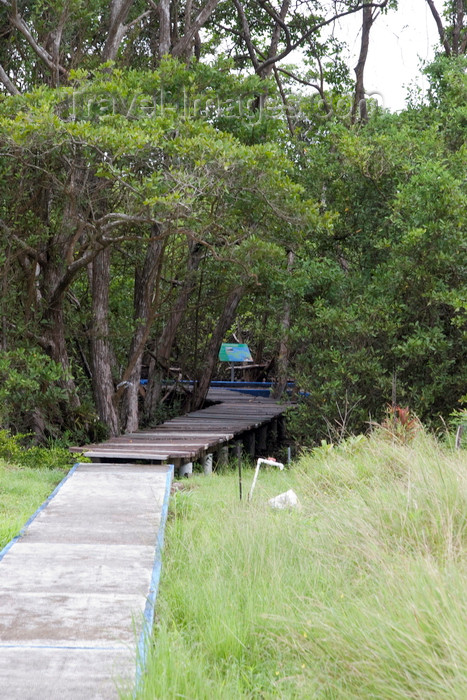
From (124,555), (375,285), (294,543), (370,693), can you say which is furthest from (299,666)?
(375,285)

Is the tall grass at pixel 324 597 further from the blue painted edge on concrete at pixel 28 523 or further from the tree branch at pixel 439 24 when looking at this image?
the tree branch at pixel 439 24

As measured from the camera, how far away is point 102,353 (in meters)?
12.2

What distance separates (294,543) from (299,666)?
59.7 inches

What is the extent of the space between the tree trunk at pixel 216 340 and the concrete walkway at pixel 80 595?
753cm

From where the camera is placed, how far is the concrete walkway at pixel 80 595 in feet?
10.4

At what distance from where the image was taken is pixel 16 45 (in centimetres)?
1169

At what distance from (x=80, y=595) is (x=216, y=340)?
10425mm

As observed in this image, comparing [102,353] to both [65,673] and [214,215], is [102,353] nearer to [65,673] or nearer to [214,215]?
[214,215]

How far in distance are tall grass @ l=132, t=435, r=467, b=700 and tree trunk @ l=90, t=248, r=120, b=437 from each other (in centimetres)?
615

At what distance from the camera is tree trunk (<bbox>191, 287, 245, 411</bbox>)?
1397 cm

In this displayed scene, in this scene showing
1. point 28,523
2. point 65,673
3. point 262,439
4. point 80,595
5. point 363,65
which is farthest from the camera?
point 262,439

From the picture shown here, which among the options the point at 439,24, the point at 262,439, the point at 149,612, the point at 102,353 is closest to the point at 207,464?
the point at 102,353

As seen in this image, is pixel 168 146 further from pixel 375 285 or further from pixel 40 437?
pixel 40 437

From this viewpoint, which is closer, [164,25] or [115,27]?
[115,27]
